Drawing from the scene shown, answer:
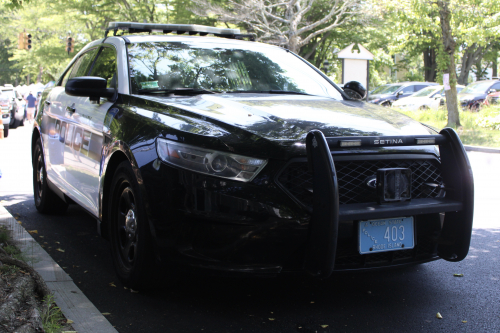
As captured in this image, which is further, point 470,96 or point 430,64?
point 430,64

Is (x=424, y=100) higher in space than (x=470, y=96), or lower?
lower

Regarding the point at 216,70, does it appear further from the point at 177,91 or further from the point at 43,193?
the point at 43,193

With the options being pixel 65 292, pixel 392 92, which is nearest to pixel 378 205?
pixel 65 292

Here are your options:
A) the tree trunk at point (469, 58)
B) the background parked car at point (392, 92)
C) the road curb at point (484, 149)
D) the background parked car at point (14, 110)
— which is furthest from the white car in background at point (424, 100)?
the background parked car at point (14, 110)

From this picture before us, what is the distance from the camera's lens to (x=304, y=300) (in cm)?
371

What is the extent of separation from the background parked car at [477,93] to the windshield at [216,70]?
63.5 feet

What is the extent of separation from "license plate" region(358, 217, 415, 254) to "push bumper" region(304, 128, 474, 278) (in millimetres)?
111

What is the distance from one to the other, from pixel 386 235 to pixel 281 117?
927 millimetres

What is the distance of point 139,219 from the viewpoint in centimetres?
347

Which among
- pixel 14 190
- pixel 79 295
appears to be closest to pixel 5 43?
pixel 14 190

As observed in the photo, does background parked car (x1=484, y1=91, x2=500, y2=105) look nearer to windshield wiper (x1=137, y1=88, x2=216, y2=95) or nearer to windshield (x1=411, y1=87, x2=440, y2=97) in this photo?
windshield (x1=411, y1=87, x2=440, y2=97)

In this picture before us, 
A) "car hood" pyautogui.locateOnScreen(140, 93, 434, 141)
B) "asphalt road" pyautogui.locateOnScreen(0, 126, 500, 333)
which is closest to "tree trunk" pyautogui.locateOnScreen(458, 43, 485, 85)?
"asphalt road" pyautogui.locateOnScreen(0, 126, 500, 333)

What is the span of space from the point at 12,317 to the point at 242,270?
46.2 inches

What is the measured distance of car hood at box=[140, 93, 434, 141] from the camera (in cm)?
332
